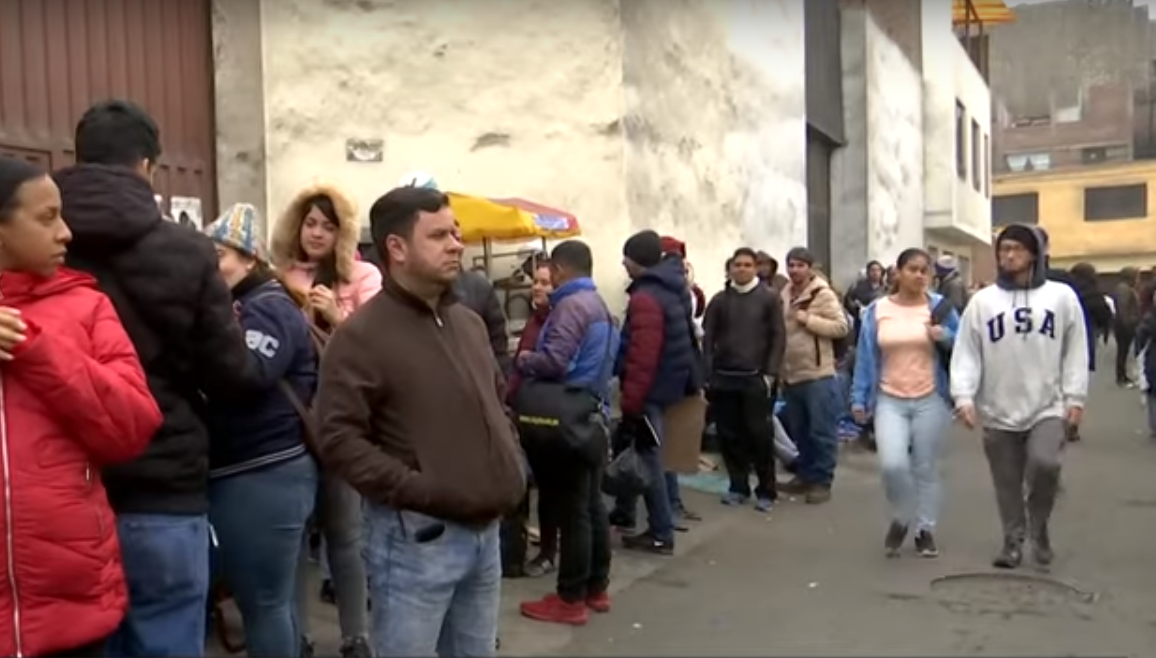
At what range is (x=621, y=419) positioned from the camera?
23.9ft

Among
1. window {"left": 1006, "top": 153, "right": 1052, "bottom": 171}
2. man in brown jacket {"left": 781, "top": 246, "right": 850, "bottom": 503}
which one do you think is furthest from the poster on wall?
window {"left": 1006, "top": 153, "right": 1052, "bottom": 171}

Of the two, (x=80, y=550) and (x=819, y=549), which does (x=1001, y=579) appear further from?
(x=80, y=550)

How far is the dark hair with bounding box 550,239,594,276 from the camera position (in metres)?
5.92

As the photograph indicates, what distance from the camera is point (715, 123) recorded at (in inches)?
463

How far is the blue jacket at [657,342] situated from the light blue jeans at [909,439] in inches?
48.0

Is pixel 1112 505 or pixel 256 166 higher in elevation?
pixel 256 166

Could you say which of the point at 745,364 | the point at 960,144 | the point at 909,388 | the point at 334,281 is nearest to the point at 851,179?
the point at 960,144

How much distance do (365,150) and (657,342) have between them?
3665 mm

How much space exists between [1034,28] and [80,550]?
54695mm

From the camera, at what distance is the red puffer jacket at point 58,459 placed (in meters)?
2.73

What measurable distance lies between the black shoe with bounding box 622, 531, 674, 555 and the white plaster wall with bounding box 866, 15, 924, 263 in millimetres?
11756

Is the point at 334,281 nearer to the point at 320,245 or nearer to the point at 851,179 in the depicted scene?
the point at 320,245

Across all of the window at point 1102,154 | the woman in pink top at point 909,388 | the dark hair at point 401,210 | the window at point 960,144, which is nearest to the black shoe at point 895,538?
the woman in pink top at point 909,388

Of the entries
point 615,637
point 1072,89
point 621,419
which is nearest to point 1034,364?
point 621,419
